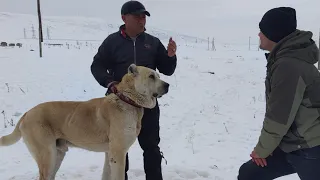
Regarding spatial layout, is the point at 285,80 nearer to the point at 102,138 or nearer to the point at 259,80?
the point at 102,138

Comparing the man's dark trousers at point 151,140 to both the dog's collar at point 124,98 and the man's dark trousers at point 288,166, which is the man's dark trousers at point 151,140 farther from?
the man's dark trousers at point 288,166

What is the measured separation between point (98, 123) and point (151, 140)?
28.1 inches

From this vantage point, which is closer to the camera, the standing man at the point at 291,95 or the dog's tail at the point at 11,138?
the standing man at the point at 291,95

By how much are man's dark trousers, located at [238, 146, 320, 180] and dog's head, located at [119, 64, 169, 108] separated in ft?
4.86

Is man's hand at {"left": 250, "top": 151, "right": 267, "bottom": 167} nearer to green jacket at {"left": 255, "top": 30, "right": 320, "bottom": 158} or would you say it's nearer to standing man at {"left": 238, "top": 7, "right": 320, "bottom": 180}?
standing man at {"left": 238, "top": 7, "right": 320, "bottom": 180}

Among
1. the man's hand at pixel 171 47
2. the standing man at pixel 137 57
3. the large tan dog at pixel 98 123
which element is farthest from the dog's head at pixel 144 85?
the man's hand at pixel 171 47

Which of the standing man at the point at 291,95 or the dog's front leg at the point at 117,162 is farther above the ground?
the standing man at the point at 291,95

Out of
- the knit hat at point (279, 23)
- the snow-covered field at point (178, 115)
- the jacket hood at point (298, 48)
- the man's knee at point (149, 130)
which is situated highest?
the knit hat at point (279, 23)

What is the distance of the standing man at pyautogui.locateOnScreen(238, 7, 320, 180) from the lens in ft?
8.27

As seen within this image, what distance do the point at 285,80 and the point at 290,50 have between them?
0.25 m

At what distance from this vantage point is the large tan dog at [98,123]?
4.08 m

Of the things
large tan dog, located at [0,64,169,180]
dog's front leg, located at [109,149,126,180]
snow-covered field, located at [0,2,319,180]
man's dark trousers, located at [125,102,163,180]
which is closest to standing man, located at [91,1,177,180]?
man's dark trousers, located at [125,102,163,180]

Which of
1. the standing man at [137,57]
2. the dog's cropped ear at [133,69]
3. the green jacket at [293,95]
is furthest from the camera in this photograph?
the standing man at [137,57]

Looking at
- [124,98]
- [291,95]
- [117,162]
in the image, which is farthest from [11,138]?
[291,95]
